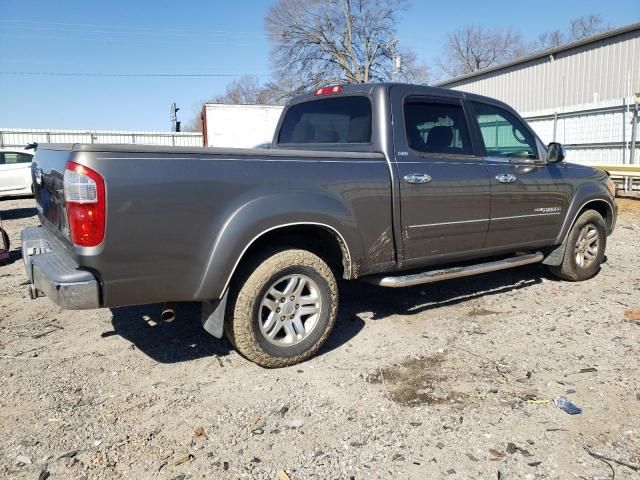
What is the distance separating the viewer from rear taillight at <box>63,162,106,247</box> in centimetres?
276

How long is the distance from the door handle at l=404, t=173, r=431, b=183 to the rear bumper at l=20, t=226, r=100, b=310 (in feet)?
7.60

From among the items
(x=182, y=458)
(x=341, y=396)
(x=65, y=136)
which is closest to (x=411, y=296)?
(x=341, y=396)

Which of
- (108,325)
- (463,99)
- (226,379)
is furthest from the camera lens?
(463,99)

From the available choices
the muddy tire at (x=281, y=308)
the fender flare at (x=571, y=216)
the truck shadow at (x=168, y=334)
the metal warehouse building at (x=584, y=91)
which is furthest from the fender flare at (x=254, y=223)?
the metal warehouse building at (x=584, y=91)

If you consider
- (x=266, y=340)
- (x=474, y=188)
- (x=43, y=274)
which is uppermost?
(x=474, y=188)

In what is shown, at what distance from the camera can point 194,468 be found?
251 cm

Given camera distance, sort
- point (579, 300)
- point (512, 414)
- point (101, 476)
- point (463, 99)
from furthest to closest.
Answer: point (579, 300), point (463, 99), point (512, 414), point (101, 476)

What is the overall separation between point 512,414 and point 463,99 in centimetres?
288

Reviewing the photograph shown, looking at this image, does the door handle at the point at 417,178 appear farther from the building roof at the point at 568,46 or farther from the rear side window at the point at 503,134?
the building roof at the point at 568,46

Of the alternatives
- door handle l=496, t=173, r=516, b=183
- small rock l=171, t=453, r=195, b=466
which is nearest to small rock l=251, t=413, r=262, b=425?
small rock l=171, t=453, r=195, b=466

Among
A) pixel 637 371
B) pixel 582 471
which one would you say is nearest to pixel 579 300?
pixel 637 371

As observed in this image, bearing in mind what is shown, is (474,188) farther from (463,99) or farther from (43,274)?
(43,274)

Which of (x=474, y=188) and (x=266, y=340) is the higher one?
(x=474, y=188)

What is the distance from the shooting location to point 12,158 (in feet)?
43.1
